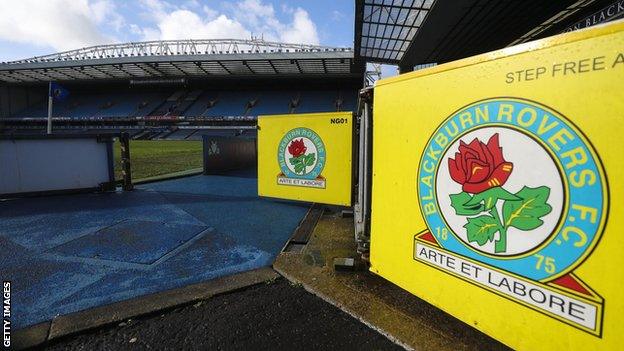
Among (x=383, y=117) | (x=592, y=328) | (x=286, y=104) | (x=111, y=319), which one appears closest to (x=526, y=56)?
(x=383, y=117)

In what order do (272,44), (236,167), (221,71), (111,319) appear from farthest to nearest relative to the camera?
(272,44)
(221,71)
(236,167)
(111,319)

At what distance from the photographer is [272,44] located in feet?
151

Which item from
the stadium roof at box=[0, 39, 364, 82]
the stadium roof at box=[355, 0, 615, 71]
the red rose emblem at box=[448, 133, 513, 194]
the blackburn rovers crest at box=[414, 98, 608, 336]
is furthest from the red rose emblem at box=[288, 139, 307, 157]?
the stadium roof at box=[0, 39, 364, 82]

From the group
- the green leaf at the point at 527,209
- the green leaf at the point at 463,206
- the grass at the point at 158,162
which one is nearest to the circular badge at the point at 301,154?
the green leaf at the point at 463,206

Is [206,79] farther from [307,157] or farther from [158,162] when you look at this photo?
[307,157]

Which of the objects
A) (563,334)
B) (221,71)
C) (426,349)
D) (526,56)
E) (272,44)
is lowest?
(426,349)

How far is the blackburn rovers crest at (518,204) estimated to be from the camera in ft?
4.89

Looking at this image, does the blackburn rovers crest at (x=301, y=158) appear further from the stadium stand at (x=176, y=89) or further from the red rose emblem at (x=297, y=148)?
the stadium stand at (x=176, y=89)

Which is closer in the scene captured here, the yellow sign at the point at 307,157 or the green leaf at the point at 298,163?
the yellow sign at the point at 307,157

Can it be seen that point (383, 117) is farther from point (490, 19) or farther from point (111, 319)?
point (490, 19)

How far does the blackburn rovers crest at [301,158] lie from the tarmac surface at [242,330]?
319 cm

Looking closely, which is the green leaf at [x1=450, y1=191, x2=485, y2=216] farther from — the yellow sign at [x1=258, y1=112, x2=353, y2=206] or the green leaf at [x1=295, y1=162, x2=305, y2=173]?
the green leaf at [x1=295, y1=162, x2=305, y2=173]

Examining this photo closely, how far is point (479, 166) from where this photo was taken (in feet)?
6.24

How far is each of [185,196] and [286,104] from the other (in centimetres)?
2788
